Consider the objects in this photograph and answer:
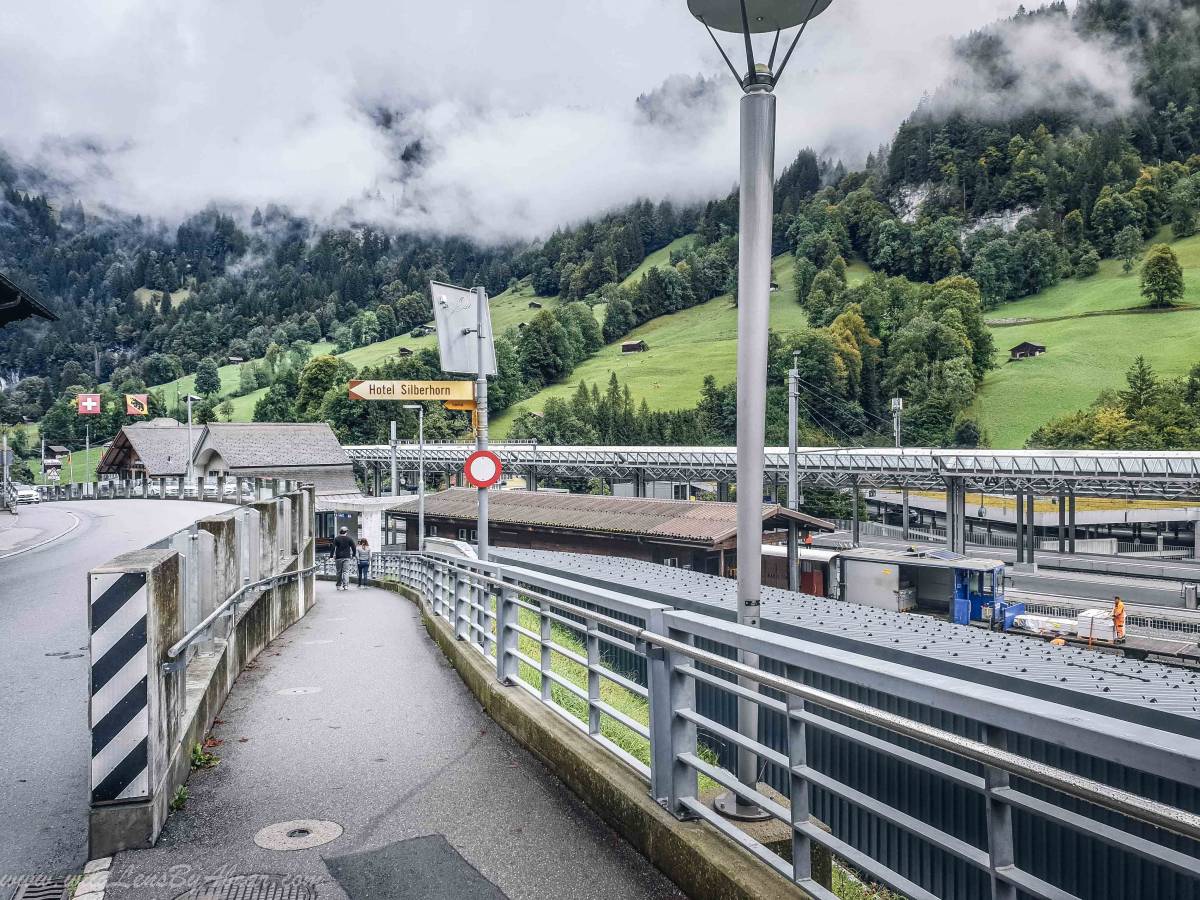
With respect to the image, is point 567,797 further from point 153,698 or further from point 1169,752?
point 1169,752

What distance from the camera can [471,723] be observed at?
7.82m

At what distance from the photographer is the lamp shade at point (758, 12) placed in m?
4.95

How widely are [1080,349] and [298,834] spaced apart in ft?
440

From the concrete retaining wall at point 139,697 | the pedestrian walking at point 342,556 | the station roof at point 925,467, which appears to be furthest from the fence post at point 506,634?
the station roof at point 925,467

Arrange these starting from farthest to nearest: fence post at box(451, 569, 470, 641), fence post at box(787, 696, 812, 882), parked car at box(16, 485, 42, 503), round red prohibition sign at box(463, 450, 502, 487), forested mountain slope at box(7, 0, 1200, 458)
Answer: forested mountain slope at box(7, 0, 1200, 458), parked car at box(16, 485, 42, 503), round red prohibition sign at box(463, 450, 502, 487), fence post at box(451, 569, 470, 641), fence post at box(787, 696, 812, 882)

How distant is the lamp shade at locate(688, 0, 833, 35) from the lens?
495cm

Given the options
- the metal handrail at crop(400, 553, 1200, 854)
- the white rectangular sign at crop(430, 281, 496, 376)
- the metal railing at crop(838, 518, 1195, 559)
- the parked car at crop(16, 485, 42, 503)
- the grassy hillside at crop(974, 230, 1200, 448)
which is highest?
the grassy hillside at crop(974, 230, 1200, 448)

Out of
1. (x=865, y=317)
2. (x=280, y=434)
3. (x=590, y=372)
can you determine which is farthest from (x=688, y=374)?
(x=280, y=434)

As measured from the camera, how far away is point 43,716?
7.39 m

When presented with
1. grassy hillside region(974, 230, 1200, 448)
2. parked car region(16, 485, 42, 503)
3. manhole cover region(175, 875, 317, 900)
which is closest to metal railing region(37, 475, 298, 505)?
parked car region(16, 485, 42, 503)

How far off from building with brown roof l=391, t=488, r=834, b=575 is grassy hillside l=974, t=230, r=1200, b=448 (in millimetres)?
77310

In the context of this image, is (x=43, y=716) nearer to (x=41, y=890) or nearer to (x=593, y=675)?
(x=41, y=890)

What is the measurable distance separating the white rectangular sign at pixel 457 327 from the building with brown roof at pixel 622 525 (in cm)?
1632

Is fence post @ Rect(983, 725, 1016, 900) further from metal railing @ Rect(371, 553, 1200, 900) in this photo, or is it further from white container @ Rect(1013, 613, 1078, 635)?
white container @ Rect(1013, 613, 1078, 635)
